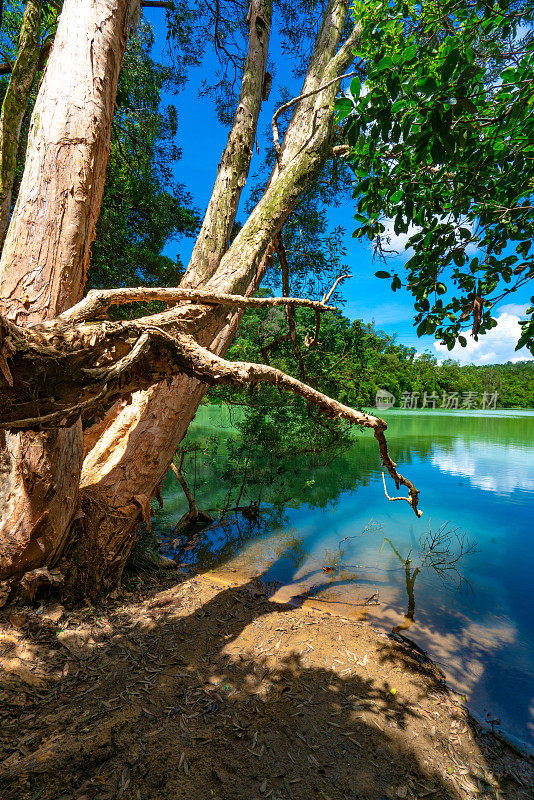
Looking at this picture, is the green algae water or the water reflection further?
the water reflection

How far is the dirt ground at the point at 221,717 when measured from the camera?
1.59 meters

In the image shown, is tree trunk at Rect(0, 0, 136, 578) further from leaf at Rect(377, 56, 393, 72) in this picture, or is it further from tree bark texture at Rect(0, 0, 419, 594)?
leaf at Rect(377, 56, 393, 72)

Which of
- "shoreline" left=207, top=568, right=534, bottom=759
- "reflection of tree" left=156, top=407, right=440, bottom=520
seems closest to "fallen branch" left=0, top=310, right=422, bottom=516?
"shoreline" left=207, top=568, right=534, bottom=759

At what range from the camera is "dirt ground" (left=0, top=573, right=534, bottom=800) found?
1.59 m

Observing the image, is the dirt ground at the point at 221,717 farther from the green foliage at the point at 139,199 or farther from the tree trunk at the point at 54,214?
the green foliage at the point at 139,199

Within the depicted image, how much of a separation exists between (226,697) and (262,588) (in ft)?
6.93

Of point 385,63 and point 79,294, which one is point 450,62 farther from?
point 79,294

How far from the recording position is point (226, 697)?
2.19 meters

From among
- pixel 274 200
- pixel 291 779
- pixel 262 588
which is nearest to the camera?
pixel 291 779

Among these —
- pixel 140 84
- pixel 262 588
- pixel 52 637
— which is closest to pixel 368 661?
pixel 262 588

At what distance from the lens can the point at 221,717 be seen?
2014 mm

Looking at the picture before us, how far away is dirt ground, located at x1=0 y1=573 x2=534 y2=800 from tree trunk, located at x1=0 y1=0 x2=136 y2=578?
0.83 meters

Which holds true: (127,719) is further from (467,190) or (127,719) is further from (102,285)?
(102,285)

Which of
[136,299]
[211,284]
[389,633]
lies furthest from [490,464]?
[136,299]
